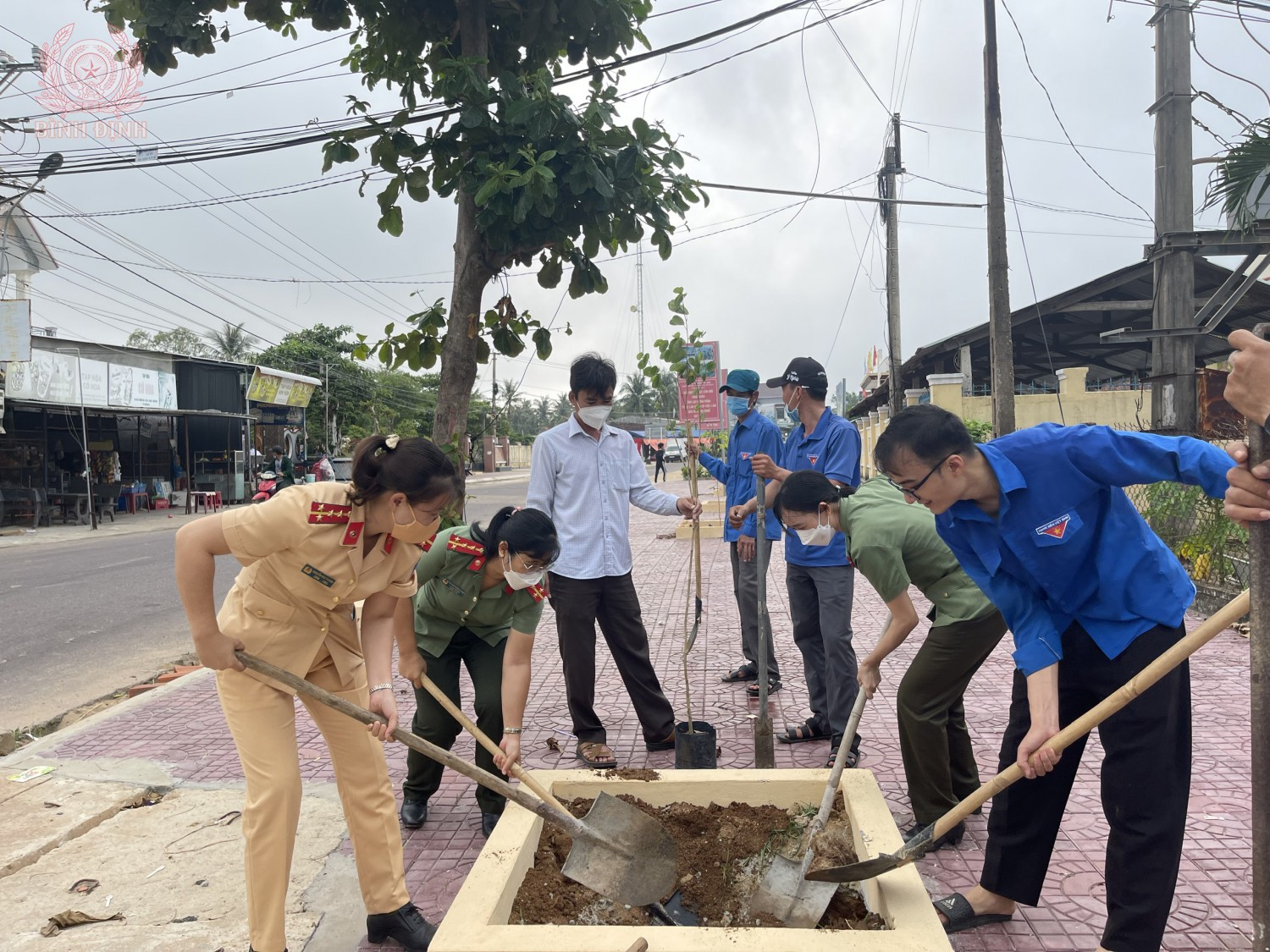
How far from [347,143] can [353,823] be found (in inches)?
104

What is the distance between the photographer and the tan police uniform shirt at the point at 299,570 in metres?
2.29

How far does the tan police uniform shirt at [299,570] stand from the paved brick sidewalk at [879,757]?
3.55 ft

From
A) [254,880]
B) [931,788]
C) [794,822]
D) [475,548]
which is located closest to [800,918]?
[794,822]

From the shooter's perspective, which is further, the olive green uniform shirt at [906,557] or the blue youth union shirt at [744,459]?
the blue youth union shirt at [744,459]

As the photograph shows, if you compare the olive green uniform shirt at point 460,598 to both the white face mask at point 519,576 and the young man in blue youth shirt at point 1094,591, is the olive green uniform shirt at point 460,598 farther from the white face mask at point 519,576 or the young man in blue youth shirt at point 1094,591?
the young man in blue youth shirt at point 1094,591

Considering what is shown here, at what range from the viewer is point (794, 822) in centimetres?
295

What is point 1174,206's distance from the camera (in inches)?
335

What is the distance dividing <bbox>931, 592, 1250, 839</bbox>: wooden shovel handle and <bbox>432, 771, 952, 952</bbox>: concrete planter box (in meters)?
0.26

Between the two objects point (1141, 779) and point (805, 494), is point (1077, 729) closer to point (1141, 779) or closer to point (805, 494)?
point (1141, 779)

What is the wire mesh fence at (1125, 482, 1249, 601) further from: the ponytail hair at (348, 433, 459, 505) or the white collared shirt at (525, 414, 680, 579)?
the ponytail hair at (348, 433, 459, 505)

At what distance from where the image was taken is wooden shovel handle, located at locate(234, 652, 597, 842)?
236 centimetres

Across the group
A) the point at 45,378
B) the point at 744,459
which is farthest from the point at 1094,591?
the point at 45,378

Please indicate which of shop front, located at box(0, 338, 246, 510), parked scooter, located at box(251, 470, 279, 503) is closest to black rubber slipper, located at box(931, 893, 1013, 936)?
parked scooter, located at box(251, 470, 279, 503)

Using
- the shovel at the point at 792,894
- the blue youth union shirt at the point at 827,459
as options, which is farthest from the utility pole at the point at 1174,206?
the shovel at the point at 792,894
